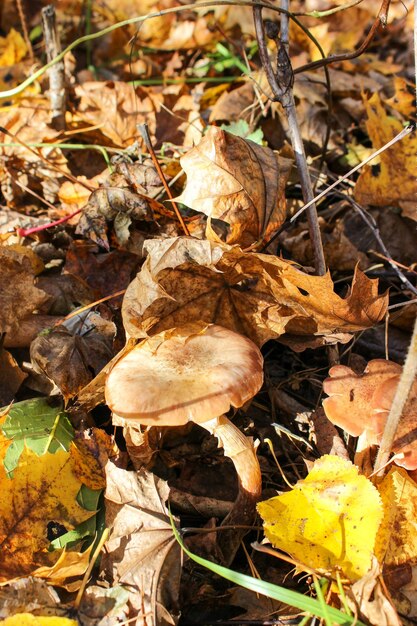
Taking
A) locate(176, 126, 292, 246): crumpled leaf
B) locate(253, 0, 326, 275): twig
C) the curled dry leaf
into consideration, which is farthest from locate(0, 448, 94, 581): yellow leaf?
locate(253, 0, 326, 275): twig

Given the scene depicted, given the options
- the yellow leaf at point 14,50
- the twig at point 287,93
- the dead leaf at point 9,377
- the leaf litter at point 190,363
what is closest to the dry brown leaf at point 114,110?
the leaf litter at point 190,363

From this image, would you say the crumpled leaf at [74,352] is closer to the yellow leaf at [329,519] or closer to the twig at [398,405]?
the yellow leaf at [329,519]

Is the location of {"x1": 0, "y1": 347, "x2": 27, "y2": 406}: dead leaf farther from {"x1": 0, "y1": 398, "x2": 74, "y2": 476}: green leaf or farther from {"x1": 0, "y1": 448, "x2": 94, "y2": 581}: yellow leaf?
{"x1": 0, "y1": 448, "x2": 94, "y2": 581}: yellow leaf

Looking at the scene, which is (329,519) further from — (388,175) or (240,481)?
(388,175)

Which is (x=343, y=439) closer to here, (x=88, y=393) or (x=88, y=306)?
(x=88, y=393)

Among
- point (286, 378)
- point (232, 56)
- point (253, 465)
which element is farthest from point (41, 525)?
point (232, 56)

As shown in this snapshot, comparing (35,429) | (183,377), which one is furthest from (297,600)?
(35,429)

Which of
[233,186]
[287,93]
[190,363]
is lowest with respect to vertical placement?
[190,363]
